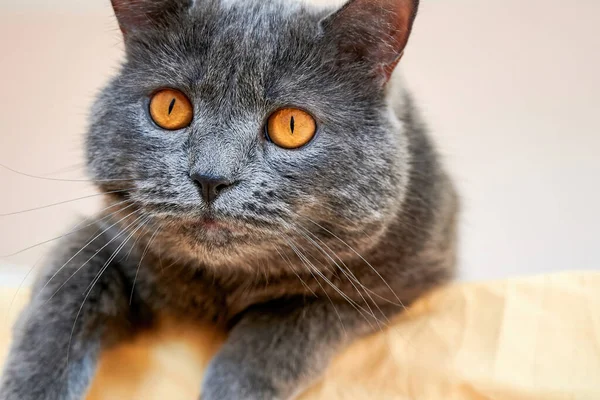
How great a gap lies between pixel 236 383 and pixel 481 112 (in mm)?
1064

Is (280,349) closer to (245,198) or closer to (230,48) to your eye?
(245,198)

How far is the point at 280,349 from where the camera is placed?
92 centimetres

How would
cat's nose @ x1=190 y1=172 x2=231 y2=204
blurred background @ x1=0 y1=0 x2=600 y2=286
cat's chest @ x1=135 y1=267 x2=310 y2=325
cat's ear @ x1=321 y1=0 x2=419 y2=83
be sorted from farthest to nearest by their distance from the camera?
blurred background @ x1=0 y1=0 x2=600 y2=286
cat's chest @ x1=135 y1=267 x2=310 y2=325
cat's ear @ x1=321 y1=0 x2=419 y2=83
cat's nose @ x1=190 y1=172 x2=231 y2=204

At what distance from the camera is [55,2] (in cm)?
167

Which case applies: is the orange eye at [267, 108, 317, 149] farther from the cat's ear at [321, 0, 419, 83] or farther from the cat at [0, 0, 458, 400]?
the cat's ear at [321, 0, 419, 83]

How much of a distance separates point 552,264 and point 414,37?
687 mm

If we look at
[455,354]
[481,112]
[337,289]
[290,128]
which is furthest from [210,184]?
[481,112]

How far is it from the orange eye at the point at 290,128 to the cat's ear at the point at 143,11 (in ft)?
0.73

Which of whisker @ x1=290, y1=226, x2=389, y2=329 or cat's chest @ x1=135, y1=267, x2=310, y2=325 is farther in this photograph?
cat's chest @ x1=135, y1=267, x2=310, y2=325

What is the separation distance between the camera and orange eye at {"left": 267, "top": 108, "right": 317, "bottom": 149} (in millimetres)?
828

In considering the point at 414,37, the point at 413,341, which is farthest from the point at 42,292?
the point at 414,37

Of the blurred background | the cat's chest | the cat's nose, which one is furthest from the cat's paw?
the blurred background

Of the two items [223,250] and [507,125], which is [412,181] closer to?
[223,250]

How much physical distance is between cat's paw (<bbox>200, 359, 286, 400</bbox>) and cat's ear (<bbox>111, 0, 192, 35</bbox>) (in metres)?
0.51
